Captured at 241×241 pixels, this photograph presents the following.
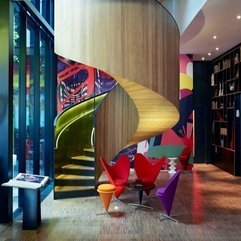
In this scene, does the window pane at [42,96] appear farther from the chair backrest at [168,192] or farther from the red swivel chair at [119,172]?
the chair backrest at [168,192]

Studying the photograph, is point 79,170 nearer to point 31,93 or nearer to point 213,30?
point 31,93

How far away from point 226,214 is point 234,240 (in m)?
1.29

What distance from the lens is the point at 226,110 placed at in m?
10.7

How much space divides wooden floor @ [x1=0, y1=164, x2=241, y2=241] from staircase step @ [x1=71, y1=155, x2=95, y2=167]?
1.05 meters

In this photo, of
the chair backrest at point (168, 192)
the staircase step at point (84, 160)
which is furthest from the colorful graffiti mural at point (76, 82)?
the chair backrest at point (168, 192)

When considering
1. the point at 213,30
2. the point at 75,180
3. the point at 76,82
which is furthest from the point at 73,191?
the point at 213,30

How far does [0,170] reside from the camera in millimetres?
5234

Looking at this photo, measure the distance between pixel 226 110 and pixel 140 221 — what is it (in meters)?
6.46

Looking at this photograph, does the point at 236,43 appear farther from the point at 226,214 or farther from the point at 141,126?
the point at 226,214

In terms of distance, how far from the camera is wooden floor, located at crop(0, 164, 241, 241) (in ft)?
15.5

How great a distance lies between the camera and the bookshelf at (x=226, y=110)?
9653mm

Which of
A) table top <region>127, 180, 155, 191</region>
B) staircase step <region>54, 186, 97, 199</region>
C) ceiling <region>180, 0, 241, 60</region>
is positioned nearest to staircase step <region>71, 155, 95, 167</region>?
staircase step <region>54, 186, 97, 199</region>

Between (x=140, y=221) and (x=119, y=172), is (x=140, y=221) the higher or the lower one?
the lower one

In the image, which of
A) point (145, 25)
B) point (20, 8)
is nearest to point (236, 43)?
point (145, 25)
